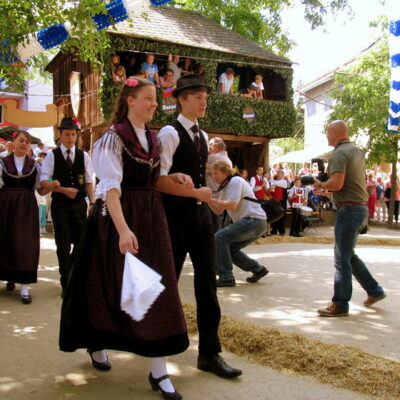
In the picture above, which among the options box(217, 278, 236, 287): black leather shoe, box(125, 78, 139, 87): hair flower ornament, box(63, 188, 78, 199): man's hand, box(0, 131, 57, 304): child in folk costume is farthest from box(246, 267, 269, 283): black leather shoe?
box(125, 78, 139, 87): hair flower ornament

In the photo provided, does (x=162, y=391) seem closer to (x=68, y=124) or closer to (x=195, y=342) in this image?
(x=195, y=342)

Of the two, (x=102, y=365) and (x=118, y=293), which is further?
(x=102, y=365)

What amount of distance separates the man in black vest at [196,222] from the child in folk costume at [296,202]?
10.4 m

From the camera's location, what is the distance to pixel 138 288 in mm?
2682

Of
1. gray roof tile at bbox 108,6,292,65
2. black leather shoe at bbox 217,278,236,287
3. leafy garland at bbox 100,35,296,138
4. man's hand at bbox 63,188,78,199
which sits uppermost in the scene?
gray roof tile at bbox 108,6,292,65

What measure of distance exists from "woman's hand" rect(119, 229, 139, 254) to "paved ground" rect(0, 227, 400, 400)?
937mm

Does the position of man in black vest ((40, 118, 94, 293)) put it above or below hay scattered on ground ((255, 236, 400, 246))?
above

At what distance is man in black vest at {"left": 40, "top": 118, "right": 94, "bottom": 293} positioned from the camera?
19.1 ft

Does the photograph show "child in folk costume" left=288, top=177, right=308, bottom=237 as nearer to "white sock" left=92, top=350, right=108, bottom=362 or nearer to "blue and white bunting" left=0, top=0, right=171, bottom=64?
"blue and white bunting" left=0, top=0, right=171, bottom=64

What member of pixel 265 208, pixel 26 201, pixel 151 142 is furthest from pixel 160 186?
pixel 265 208

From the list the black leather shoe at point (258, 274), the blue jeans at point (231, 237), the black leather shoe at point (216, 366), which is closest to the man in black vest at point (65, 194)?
the blue jeans at point (231, 237)

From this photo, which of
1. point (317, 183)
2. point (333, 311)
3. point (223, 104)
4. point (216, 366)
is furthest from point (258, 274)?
point (223, 104)

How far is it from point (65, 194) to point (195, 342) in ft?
8.41

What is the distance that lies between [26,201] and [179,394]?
11.9 feet
